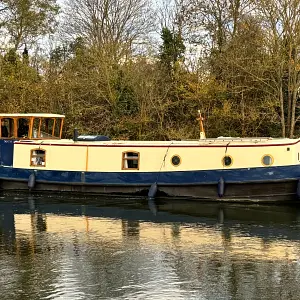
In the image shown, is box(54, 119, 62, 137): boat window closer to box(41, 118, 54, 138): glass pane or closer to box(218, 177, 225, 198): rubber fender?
box(41, 118, 54, 138): glass pane

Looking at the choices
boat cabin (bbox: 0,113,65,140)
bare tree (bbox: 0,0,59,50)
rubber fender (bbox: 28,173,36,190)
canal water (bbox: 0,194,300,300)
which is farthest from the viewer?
bare tree (bbox: 0,0,59,50)

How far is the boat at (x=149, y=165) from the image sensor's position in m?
18.4

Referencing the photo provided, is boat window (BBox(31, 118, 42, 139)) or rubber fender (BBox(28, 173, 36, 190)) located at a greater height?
boat window (BBox(31, 118, 42, 139))

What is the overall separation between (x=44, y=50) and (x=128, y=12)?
6.41 m

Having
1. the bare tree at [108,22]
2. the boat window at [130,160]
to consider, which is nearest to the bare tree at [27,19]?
the bare tree at [108,22]

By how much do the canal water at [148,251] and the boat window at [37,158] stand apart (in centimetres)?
259

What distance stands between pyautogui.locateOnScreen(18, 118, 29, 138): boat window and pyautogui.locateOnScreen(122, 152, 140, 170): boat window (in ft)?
13.6

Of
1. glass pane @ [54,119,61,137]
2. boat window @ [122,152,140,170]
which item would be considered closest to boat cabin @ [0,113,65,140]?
glass pane @ [54,119,61,137]

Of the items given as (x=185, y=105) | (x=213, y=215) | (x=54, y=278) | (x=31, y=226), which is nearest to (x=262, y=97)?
(x=185, y=105)

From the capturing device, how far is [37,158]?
20984mm

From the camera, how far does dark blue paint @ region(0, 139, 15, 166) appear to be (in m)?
21.1

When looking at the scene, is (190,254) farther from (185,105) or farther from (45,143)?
(185,105)

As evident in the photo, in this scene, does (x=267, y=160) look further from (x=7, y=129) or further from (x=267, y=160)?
(x=7, y=129)

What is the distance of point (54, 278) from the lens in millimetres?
9969
